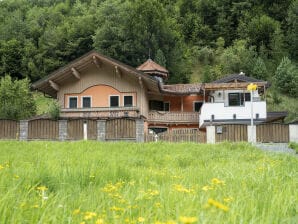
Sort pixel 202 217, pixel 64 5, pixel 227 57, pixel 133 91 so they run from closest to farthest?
pixel 202 217 → pixel 133 91 → pixel 227 57 → pixel 64 5

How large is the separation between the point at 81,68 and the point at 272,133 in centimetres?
1558

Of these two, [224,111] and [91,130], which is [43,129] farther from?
[224,111]

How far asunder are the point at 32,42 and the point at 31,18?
11028mm

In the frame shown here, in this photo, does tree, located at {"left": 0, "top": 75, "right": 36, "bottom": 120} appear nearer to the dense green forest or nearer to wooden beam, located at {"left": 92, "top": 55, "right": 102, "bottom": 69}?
wooden beam, located at {"left": 92, "top": 55, "right": 102, "bottom": 69}

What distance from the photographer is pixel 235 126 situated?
22.5m

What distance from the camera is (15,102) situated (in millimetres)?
31250

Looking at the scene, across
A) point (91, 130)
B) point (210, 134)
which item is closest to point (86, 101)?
point (91, 130)

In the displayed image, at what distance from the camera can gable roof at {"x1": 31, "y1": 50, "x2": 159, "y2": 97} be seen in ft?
97.1

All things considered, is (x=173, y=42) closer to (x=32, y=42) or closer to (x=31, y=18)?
(x=32, y=42)

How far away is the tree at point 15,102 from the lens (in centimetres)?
2948

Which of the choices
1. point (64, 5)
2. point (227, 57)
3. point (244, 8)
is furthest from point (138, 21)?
point (64, 5)

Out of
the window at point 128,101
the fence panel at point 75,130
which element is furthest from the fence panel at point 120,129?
the window at point 128,101

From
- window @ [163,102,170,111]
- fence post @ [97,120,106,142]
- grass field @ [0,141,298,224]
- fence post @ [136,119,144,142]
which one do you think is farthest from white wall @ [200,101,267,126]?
grass field @ [0,141,298,224]

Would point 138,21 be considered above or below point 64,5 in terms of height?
below
